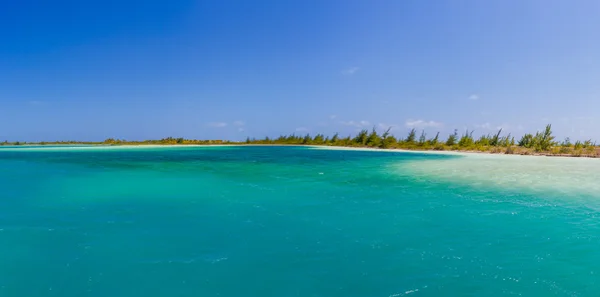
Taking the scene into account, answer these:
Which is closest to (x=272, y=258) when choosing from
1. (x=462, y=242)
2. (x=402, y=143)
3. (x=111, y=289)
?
(x=111, y=289)

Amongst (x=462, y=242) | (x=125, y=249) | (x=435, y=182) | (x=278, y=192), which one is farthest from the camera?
(x=435, y=182)

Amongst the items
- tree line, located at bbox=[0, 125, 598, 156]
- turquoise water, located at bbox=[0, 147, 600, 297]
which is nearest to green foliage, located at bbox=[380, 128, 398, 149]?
tree line, located at bbox=[0, 125, 598, 156]

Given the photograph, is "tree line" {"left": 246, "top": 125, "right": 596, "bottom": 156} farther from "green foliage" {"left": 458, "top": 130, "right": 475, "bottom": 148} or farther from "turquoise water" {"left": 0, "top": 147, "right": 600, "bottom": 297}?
"turquoise water" {"left": 0, "top": 147, "right": 600, "bottom": 297}

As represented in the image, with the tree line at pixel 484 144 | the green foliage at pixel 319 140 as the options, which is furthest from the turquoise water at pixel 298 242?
the green foliage at pixel 319 140

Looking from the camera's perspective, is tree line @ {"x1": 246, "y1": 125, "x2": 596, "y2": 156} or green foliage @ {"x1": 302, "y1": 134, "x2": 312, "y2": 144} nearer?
tree line @ {"x1": 246, "y1": 125, "x2": 596, "y2": 156}

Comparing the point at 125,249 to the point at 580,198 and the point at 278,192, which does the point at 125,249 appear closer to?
the point at 278,192

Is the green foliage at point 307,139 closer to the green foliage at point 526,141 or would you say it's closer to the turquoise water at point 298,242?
the green foliage at point 526,141

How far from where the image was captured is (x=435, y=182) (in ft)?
42.5

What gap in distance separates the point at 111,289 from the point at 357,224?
15.0 feet

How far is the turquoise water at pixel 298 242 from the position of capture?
13.8 feet

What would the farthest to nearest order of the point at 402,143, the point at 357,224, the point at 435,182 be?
the point at 402,143 < the point at 435,182 < the point at 357,224

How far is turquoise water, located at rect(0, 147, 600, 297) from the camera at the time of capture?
422 centimetres

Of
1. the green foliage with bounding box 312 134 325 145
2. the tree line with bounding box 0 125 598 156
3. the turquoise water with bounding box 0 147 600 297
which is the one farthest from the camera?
the green foliage with bounding box 312 134 325 145

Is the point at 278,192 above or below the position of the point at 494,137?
below
